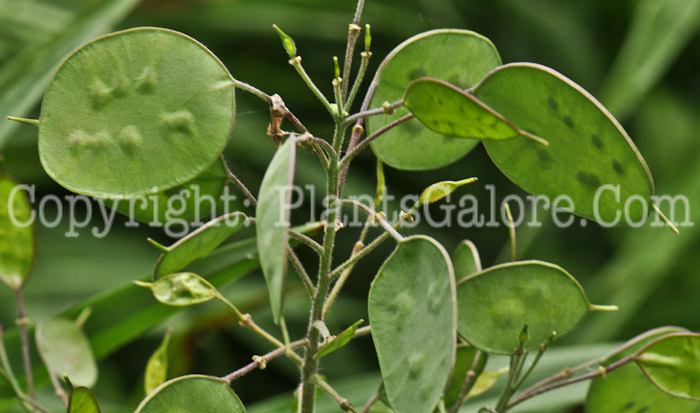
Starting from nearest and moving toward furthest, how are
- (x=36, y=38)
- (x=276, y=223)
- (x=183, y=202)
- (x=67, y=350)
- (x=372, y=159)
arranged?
(x=276, y=223), (x=183, y=202), (x=67, y=350), (x=36, y=38), (x=372, y=159)

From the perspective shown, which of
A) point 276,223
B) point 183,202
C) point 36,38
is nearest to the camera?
point 276,223

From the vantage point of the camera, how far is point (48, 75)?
→ 543mm

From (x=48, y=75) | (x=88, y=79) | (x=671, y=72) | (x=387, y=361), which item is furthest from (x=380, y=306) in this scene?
(x=671, y=72)

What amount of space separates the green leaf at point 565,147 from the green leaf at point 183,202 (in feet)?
0.38

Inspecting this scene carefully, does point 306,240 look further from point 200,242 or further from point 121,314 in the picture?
point 121,314

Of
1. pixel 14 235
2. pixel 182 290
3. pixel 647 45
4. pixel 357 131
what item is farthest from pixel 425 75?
pixel 647 45

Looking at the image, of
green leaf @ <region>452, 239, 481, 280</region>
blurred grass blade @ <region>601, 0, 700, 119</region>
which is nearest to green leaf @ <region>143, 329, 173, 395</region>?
green leaf @ <region>452, 239, 481, 280</region>

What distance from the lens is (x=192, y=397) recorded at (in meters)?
0.25

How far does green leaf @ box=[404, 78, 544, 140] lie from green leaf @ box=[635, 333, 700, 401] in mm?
146

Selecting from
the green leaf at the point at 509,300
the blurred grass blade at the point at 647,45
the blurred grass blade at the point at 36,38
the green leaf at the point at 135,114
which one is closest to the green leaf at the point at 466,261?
the green leaf at the point at 509,300

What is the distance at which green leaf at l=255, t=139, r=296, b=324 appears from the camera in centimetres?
19

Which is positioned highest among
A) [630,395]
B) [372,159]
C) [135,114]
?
[135,114]

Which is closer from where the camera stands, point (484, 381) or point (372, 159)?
point (484, 381)

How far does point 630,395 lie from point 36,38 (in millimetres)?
778
